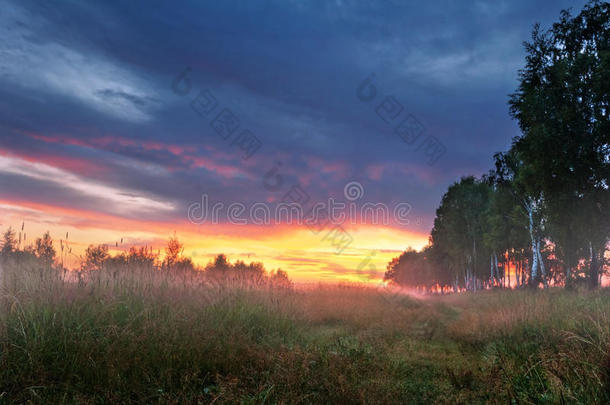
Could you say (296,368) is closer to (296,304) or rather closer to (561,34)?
(296,304)

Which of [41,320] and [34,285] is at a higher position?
[34,285]

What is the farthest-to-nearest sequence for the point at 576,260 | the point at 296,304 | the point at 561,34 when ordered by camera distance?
the point at 576,260 < the point at 561,34 < the point at 296,304

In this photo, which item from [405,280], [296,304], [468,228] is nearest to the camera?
[296,304]

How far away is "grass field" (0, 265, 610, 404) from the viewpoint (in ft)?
16.3

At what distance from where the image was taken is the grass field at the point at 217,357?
4953 millimetres

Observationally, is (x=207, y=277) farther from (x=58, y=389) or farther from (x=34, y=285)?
(x=58, y=389)

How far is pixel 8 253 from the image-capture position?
904cm

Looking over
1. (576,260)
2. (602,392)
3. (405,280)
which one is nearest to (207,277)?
(602,392)

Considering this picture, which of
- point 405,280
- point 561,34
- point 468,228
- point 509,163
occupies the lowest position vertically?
point 405,280

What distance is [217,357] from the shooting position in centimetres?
616

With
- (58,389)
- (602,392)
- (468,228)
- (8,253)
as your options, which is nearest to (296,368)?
(58,389)

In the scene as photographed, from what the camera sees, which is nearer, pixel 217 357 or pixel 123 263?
pixel 217 357

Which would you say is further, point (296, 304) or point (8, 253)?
point (296, 304)

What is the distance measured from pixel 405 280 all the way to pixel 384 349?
8584cm
